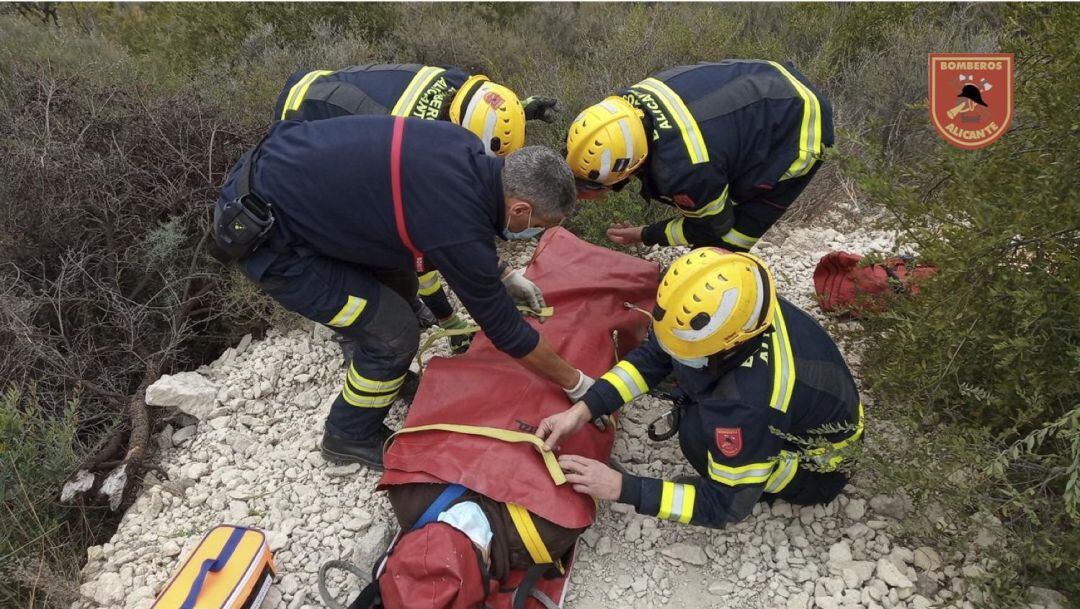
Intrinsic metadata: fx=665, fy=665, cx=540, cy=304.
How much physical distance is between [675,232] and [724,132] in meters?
0.61

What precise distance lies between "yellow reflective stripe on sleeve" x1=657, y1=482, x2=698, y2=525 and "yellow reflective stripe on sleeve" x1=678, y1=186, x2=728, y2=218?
56.5 inches

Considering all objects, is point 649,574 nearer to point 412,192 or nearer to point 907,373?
point 907,373

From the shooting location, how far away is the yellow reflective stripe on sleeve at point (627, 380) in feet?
8.52

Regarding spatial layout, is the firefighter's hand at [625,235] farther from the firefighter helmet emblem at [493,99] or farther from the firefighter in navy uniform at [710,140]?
the firefighter helmet emblem at [493,99]

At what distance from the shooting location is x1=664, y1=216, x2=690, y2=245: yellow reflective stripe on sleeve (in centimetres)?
348

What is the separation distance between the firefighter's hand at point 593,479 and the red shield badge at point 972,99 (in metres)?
1.68

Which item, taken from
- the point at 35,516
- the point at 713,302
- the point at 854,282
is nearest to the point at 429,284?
the point at 713,302

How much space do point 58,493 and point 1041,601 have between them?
13.4 feet

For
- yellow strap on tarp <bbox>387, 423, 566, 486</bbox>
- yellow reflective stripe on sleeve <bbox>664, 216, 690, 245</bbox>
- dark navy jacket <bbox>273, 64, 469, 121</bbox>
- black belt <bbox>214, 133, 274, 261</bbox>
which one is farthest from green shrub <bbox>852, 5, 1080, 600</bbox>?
black belt <bbox>214, 133, 274, 261</bbox>

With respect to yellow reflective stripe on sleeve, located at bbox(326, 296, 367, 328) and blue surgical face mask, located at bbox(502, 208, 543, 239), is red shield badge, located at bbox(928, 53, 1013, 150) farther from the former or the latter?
yellow reflective stripe on sleeve, located at bbox(326, 296, 367, 328)

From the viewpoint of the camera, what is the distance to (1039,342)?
228 centimetres

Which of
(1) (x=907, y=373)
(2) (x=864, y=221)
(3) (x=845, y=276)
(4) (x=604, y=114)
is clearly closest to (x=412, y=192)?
(4) (x=604, y=114)

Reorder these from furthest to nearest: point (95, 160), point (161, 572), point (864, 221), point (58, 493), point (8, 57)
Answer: point (8, 57) → point (864, 221) → point (95, 160) → point (58, 493) → point (161, 572)

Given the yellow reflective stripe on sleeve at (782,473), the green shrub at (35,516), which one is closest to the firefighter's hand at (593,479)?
the yellow reflective stripe on sleeve at (782,473)
